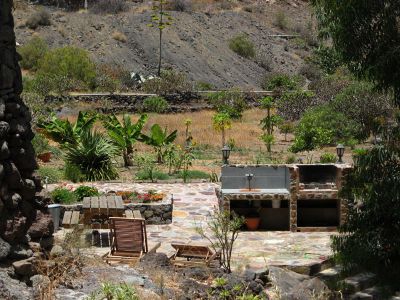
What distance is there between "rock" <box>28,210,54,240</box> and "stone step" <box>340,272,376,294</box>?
4149 mm

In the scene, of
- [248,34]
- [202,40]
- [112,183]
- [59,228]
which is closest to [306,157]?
[112,183]

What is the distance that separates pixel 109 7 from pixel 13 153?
5390 cm

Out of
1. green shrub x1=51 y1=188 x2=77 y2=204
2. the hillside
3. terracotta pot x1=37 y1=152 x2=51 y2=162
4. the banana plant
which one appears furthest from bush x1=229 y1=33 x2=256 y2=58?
green shrub x1=51 y1=188 x2=77 y2=204

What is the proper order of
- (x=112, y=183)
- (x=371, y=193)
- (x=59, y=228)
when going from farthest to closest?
(x=112, y=183)
(x=59, y=228)
(x=371, y=193)

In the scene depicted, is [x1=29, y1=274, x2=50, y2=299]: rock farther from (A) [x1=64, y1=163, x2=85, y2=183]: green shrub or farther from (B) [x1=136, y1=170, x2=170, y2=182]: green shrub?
(B) [x1=136, y1=170, x2=170, y2=182]: green shrub

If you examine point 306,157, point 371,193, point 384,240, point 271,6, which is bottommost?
point 306,157

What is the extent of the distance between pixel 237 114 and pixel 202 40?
21.5 m

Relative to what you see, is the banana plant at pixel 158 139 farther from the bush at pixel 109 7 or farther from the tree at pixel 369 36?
the bush at pixel 109 7

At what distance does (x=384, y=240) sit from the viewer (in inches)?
390

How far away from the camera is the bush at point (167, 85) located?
4478 centimetres

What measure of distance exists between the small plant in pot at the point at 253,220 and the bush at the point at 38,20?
146 ft

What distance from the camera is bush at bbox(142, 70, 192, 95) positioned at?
147 ft

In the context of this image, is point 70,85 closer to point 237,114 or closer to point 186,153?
point 237,114

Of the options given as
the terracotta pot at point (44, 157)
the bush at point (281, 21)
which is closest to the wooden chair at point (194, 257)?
the terracotta pot at point (44, 157)
